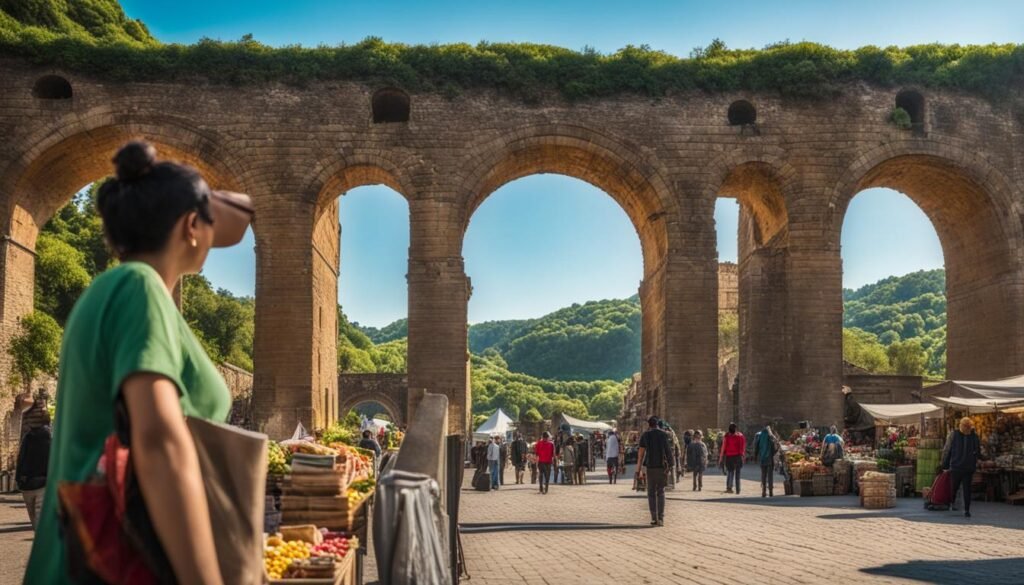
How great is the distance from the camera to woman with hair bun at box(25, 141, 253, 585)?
7.19 ft

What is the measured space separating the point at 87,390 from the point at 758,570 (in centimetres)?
770

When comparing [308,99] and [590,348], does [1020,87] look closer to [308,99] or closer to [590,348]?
[308,99]

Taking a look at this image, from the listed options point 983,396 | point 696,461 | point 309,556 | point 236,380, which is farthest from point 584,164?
point 309,556

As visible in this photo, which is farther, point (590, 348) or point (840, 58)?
point (590, 348)

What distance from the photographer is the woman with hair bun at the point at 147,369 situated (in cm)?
219

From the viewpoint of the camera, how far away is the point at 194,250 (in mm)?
2619

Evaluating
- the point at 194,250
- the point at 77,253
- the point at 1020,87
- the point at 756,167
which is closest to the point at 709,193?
the point at 756,167

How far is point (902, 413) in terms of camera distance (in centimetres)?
2297

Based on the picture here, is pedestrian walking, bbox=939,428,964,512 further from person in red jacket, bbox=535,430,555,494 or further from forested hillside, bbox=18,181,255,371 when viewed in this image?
forested hillside, bbox=18,181,255,371

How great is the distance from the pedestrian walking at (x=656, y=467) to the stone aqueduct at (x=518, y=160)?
12.2 m

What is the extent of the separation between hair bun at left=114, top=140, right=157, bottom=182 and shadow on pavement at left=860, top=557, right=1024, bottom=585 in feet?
24.0

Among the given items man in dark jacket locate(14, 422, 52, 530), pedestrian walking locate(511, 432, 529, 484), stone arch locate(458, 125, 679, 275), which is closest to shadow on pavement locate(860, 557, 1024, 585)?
man in dark jacket locate(14, 422, 52, 530)

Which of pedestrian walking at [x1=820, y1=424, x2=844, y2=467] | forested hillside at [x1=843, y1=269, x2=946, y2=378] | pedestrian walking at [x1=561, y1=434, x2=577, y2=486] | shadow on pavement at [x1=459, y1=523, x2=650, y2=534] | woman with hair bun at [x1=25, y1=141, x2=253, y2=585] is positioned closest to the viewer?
woman with hair bun at [x1=25, y1=141, x2=253, y2=585]

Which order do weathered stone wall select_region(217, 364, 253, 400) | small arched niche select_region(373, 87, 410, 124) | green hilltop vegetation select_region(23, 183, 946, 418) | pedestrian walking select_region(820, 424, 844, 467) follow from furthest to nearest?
green hilltop vegetation select_region(23, 183, 946, 418) → weathered stone wall select_region(217, 364, 253, 400) → small arched niche select_region(373, 87, 410, 124) → pedestrian walking select_region(820, 424, 844, 467)
